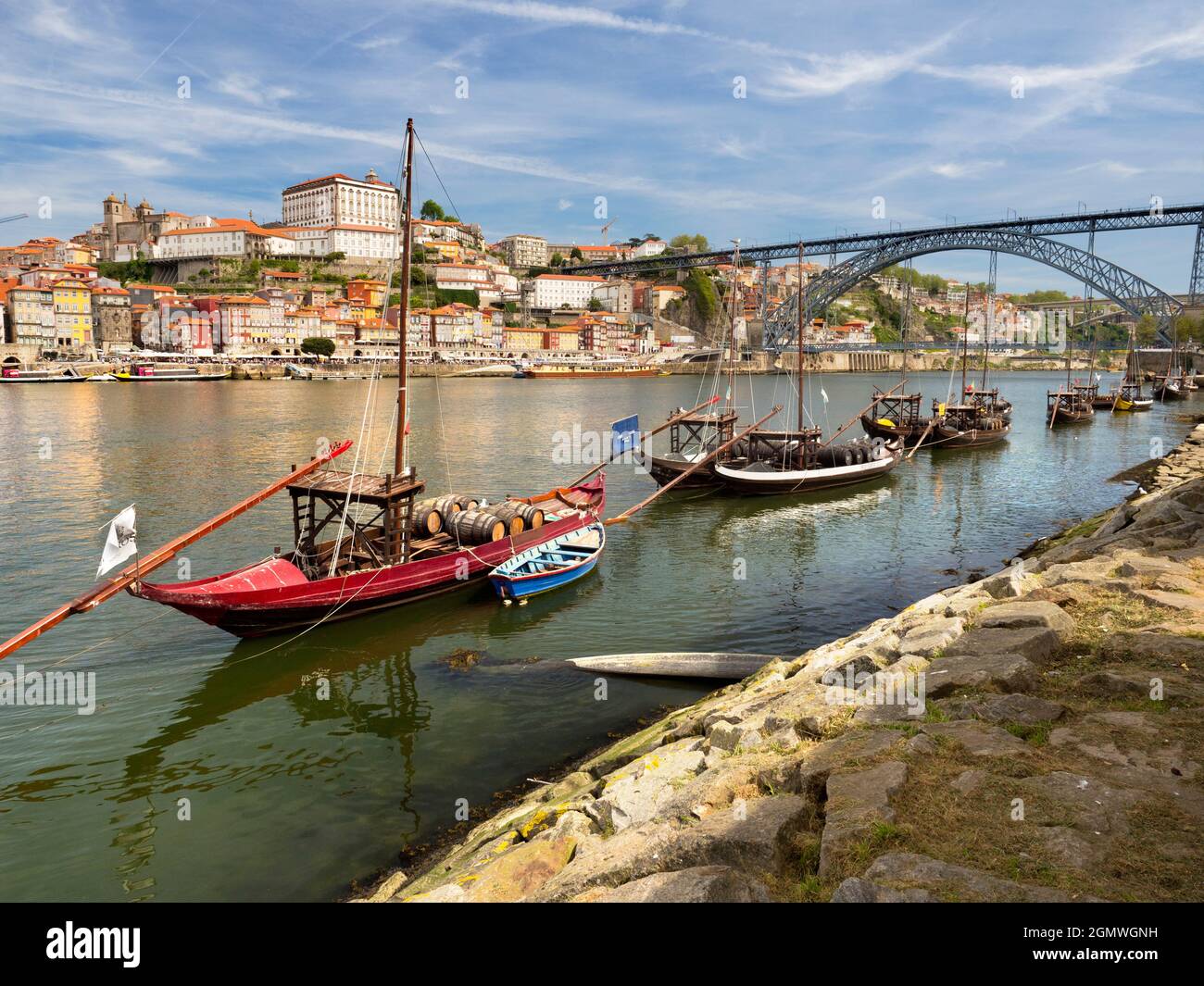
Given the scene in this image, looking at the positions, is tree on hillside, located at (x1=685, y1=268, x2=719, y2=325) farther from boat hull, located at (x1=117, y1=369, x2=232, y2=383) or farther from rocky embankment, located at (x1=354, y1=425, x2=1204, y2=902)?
rocky embankment, located at (x1=354, y1=425, x2=1204, y2=902)

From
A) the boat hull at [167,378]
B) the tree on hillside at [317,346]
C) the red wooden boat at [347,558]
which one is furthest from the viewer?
the tree on hillside at [317,346]

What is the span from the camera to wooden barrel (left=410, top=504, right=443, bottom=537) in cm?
1722

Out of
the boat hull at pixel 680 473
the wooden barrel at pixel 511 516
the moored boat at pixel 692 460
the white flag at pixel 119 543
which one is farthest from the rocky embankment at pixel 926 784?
the moored boat at pixel 692 460

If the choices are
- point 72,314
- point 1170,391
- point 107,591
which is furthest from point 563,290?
point 107,591

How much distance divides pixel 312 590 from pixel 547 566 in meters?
4.93

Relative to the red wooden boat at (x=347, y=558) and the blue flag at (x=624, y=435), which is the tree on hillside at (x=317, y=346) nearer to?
the blue flag at (x=624, y=435)

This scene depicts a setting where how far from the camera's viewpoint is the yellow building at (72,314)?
10512 cm

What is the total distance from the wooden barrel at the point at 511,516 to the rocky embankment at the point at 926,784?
8.75 metres

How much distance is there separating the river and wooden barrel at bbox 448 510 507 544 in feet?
3.89

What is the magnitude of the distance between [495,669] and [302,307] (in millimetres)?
122848

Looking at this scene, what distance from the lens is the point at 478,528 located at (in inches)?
687

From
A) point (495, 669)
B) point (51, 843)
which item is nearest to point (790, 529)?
point (495, 669)

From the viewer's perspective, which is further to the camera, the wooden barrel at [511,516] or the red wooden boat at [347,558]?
the wooden barrel at [511,516]

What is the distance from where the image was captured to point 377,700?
473 inches
